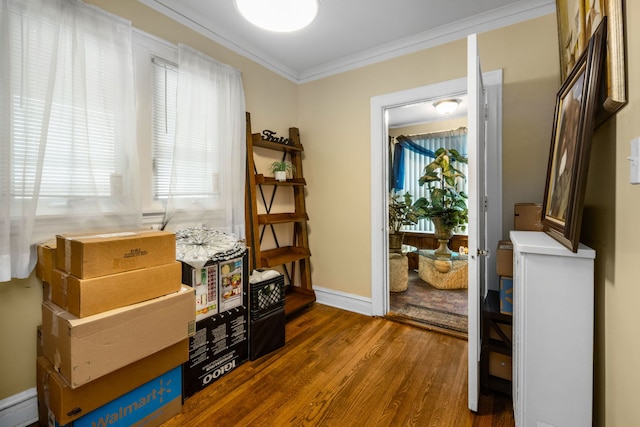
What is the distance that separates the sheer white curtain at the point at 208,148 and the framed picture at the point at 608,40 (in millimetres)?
2252

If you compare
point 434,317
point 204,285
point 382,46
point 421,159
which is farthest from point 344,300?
point 421,159

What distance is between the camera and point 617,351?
3.30 ft

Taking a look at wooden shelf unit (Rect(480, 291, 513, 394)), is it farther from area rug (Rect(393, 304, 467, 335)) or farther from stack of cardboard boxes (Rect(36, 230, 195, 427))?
stack of cardboard boxes (Rect(36, 230, 195, 427))

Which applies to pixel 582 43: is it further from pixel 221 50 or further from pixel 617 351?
pixel 221 50

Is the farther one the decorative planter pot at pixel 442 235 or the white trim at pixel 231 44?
the decorative planter pot at pixel 442 235

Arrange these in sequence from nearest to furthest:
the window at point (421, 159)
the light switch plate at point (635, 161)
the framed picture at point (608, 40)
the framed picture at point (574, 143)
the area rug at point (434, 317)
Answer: the light switch plate at point (635, 161)
the framed picture at point (608, 40)
the framed picture at point (574, 143)
the area rug at point (434, 317)
the window at point (421, 159)

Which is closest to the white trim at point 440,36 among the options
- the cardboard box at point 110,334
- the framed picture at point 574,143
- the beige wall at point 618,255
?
→ the framed picture at point 574,143

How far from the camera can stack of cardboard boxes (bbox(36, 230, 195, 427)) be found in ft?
4.09

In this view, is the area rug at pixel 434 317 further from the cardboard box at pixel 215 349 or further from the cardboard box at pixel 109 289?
the cardboard box at pixel 109 289

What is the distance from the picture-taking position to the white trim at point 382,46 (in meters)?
2.10

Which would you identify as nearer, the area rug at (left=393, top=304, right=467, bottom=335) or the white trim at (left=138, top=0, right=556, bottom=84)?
the white trim at (left=138, top=0, right=556, bottom=84)

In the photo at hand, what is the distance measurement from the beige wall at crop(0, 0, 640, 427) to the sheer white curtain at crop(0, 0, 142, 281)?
0.89 ft

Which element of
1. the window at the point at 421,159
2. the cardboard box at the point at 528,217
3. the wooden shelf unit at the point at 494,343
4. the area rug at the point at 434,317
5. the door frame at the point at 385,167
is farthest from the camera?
the window at the point at 421,159

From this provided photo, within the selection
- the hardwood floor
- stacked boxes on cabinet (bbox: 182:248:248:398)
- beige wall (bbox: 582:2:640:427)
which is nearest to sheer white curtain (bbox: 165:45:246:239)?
stacked boxes on cabinet (bbox: 182:248:248:398)
